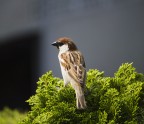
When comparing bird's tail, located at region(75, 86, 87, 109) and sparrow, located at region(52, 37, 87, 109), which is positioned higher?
sparrow, located at region(52, 37, 87, 109)

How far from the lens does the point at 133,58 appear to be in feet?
34.9

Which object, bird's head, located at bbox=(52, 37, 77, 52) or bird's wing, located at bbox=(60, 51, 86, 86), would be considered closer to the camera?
bird's wing, located at bbox=(60, 51, 86, 86)

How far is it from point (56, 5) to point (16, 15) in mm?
825

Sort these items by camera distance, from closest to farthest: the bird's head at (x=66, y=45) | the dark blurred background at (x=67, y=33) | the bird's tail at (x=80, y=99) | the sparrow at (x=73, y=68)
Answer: the bird's tail at (x=80, y=99) → the sparrow at (x=73, y=68) → the bird's head at (x=66, y=45) → the dark blurred background at (x=67, y=33)

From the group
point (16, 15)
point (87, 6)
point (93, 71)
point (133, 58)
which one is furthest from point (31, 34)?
point (93, 71)

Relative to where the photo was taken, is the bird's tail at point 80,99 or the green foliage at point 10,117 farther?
the green foliage at point 10,117

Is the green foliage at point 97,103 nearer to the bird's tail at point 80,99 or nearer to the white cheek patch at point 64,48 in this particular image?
the bird's tail at point 80,99

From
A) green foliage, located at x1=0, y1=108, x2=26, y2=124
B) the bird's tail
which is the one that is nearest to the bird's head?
the bird's tail

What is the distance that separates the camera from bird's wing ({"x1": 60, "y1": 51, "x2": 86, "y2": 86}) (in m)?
4.99

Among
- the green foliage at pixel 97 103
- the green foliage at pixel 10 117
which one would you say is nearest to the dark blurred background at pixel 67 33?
the green foliage at pixel 10 117

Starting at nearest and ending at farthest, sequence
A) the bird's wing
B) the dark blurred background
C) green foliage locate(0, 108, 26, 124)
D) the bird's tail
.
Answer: the bird's tail
the bird's wing
green foliage locate(0, 108, 26, 124)
the dark blurred background

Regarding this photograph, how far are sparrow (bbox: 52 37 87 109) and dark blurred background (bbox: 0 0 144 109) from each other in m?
5.13

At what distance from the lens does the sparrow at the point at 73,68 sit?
4.68 meters

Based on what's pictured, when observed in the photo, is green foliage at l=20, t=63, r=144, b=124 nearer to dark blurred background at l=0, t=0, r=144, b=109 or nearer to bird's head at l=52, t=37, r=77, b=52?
bird's head at l=52, t=37, r=77, b=52
